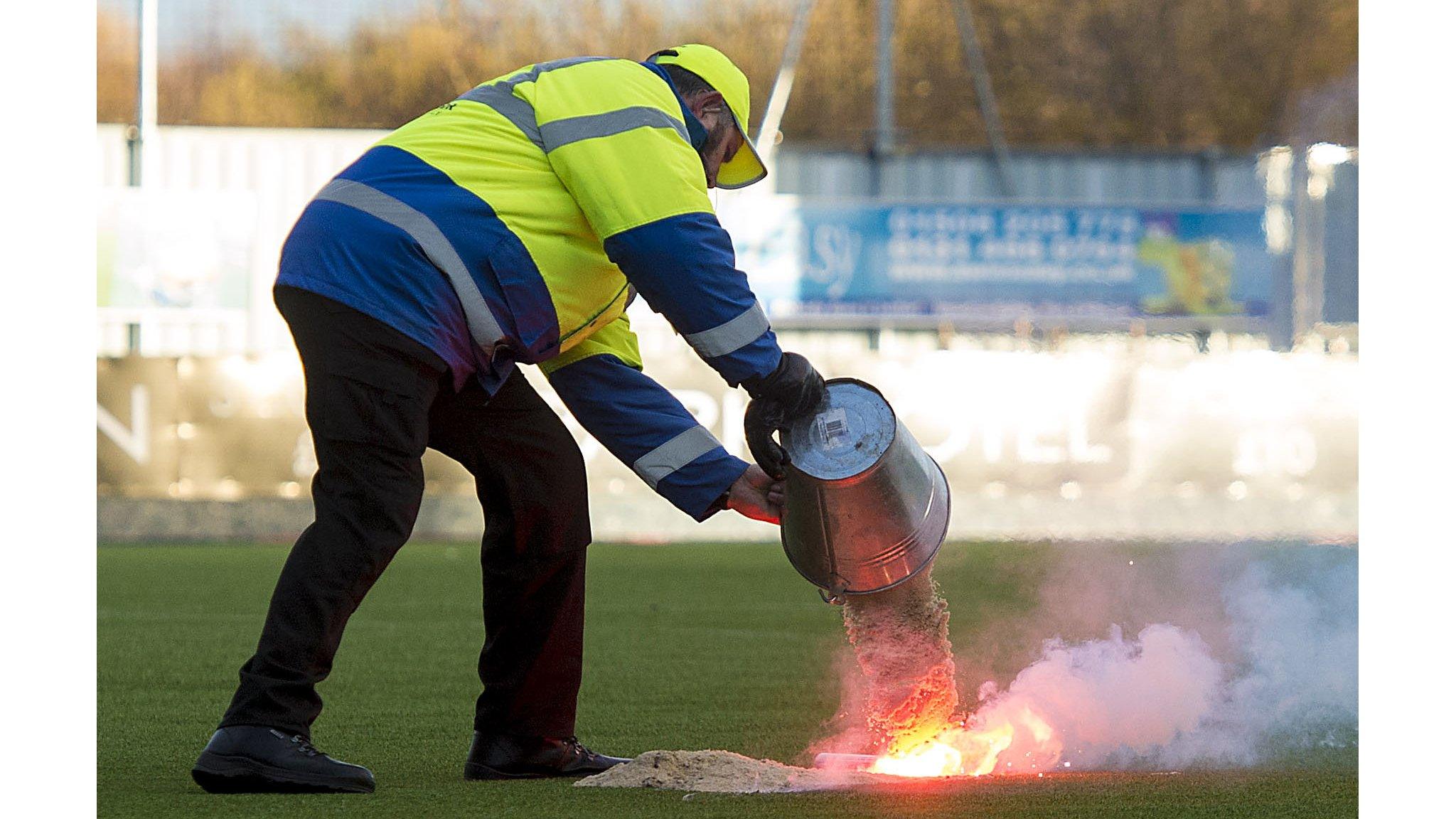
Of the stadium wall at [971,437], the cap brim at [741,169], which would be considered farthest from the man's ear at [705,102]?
the stadium wall at [971,437]

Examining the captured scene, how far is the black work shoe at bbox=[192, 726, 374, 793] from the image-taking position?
3.28 metres

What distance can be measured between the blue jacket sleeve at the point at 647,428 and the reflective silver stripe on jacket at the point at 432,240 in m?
0.47

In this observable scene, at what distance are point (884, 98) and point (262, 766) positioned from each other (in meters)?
→ 19.1

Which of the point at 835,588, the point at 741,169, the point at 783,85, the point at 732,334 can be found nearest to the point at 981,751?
the point at 835,588

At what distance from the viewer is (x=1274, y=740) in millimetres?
4027

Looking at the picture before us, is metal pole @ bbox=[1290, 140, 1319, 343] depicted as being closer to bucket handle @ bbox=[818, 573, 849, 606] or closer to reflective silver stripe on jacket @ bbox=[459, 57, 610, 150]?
bucket handle @ bbox=[818, 573, 849, 606]

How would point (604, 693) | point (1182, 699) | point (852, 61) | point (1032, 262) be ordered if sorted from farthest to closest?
1. point (852, 61)
2. point (1032, 262)
3. point (604, 693)
4. point (1182, 699)

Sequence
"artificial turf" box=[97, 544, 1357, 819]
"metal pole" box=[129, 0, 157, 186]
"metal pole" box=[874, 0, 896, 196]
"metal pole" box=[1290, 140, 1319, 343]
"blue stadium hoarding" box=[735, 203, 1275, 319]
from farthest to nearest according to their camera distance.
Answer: "metal pole" box=[874, 0, 896, 196], "blue stadium hoarding" box=[735, 203, 1275, 319], "metal pole" box=[129, 0, 157, 186], "metal pole" box=[1290, 140, 1319, 343], "artificial turf" box=[97, 544, 1357, 819]

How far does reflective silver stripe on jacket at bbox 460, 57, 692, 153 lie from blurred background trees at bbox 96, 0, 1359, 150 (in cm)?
1848

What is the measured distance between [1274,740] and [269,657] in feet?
7.14

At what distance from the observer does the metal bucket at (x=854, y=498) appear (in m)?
3.65

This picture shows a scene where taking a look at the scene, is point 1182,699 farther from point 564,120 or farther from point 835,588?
point 564,120

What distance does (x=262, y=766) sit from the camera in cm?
328

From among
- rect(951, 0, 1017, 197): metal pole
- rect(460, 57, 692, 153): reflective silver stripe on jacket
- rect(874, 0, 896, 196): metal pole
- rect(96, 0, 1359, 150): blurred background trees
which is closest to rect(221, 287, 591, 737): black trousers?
rect(460, 57, 692, 153): reflective silver stripe on jacket
